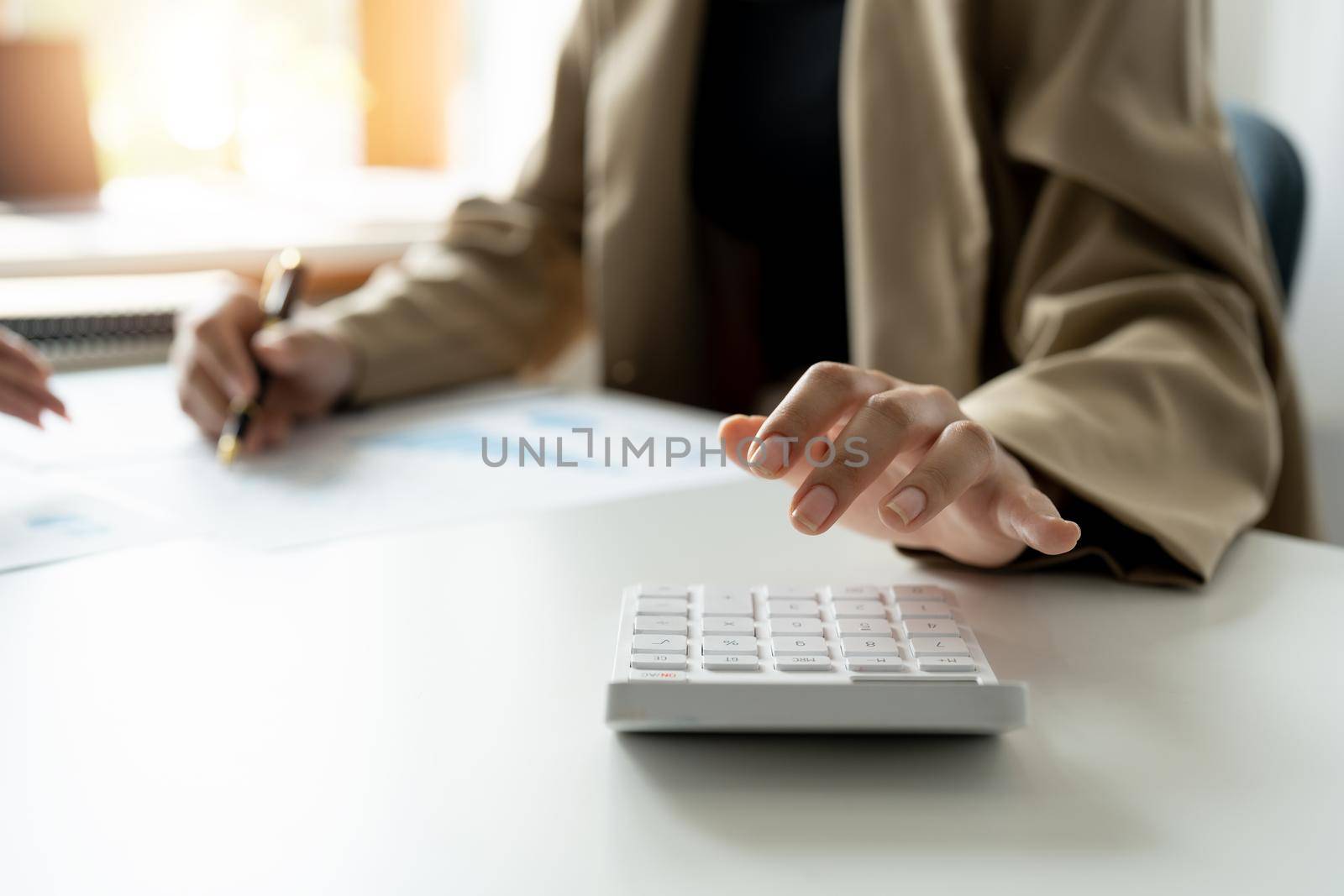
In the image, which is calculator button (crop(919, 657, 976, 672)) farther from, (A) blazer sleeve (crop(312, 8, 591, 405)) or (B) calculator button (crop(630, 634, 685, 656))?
(A) blazer sleeve (crop(312, 8, 591, 405))

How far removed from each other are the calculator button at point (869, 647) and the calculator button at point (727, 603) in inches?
1.6

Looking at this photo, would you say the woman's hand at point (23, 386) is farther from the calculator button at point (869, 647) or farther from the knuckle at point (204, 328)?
the calculator button at point (869, 647)

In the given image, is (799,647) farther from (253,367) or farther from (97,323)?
(97,323)

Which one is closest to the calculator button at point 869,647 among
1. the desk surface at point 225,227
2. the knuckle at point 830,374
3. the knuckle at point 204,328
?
the knuckle at point 830,374

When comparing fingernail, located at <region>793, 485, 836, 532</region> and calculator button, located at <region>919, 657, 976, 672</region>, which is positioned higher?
fingernail, located at <region>793, 485, 836, 532</region>

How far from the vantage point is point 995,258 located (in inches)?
33.1

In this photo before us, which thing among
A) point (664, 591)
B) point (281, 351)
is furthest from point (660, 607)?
point (281, 351)

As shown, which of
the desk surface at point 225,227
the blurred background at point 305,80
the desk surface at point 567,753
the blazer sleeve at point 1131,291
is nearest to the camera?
the desk surface at point 567,753

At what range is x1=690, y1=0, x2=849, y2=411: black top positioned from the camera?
3.51 ft

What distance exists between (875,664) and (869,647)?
16 mm

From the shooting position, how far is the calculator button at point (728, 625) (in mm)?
402

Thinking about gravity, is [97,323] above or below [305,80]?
below

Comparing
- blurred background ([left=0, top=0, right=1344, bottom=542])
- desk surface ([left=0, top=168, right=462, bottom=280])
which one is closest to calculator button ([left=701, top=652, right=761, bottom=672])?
desk surface ([left=0, top=168, right=462, bottom=280])

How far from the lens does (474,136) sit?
7.16 ft
